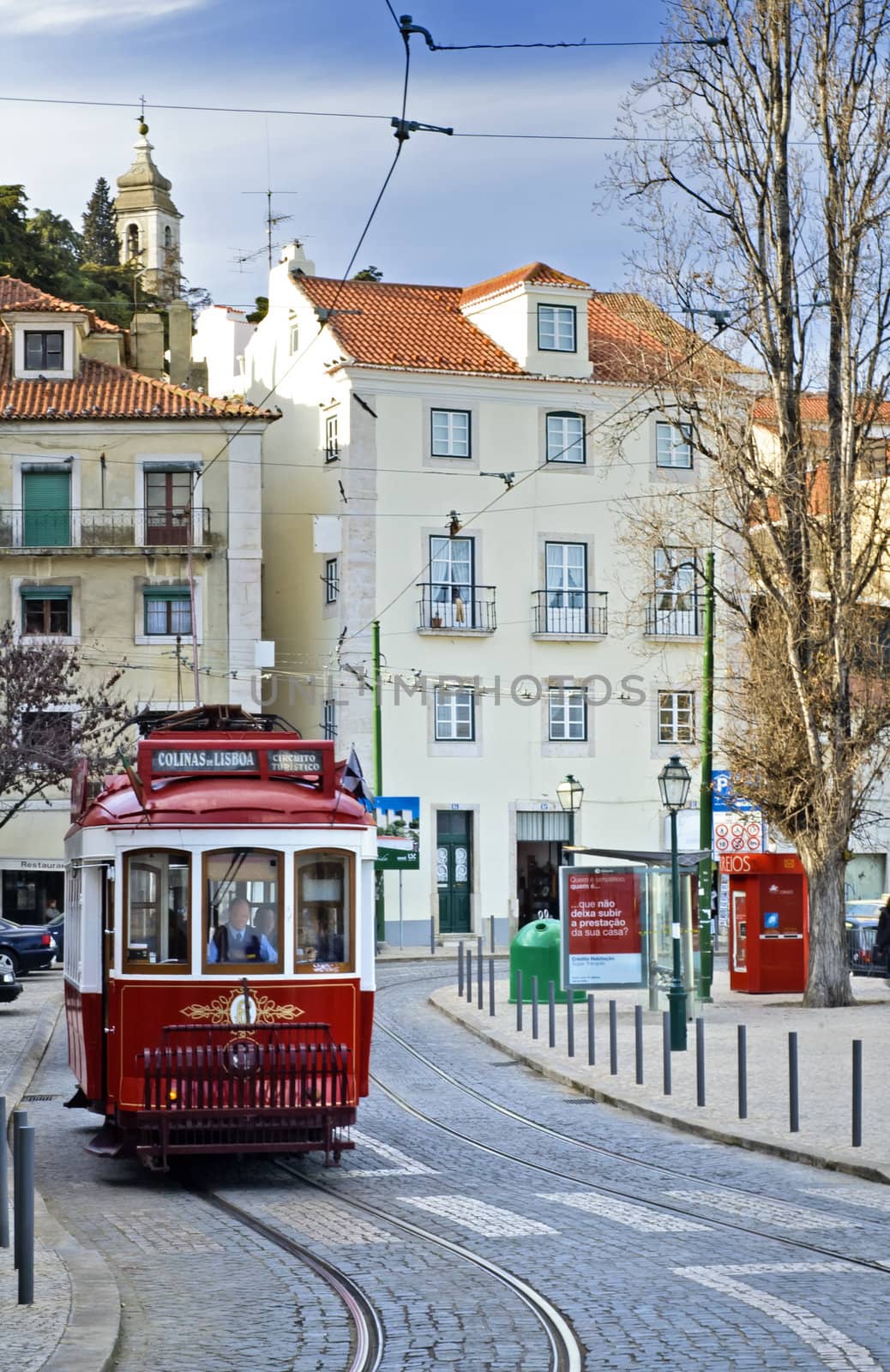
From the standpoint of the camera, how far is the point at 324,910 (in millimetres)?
14484

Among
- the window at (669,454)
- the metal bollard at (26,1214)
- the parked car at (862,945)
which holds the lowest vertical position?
the parked car at (862,945)

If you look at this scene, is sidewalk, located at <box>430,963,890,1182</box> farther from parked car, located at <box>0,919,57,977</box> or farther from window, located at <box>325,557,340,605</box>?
window, located at <box>325,557,340,605</box>

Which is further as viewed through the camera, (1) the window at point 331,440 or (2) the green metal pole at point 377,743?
(1) the window at point 331,440

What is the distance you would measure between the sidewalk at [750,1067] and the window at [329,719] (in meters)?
16.4

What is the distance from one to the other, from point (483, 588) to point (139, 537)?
330 inches

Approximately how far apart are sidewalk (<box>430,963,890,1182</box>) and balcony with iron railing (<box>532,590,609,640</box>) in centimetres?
1895

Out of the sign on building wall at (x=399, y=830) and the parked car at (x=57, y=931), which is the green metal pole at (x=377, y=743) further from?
the parked car at (x=57, y=931)

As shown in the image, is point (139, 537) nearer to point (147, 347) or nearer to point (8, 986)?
point (147, 347)

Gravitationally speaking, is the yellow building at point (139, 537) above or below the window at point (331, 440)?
below

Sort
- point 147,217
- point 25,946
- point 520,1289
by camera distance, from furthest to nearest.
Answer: point 147,217 < point 25,946 < point 520,1289

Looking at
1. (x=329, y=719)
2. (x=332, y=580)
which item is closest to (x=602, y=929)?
(x=329, y=719)

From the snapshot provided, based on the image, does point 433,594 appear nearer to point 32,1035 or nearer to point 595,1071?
point 32,1035

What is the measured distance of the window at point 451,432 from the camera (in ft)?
165

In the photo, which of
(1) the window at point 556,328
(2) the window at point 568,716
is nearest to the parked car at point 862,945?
(2) the window at point 568,716
